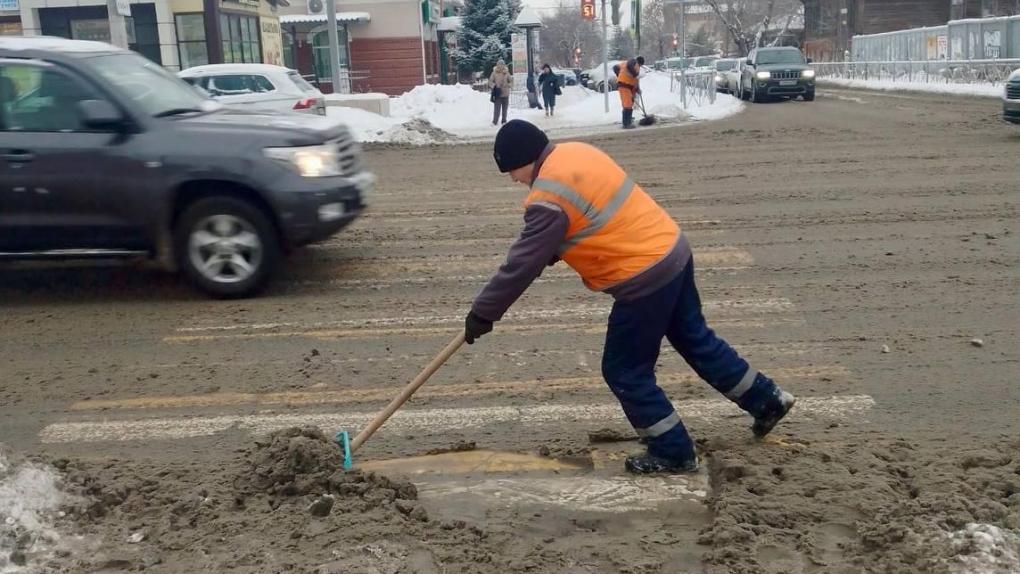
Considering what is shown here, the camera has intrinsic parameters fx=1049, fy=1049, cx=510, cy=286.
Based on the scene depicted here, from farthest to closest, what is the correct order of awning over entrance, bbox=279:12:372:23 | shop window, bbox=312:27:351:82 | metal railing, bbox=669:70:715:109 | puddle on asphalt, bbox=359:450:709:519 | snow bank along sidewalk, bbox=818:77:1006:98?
shop window, bbox=312:27:351:82 → awning over entrance, bbox=279:12:372:23 → metal railing, bbox=669:70:715:109 → snow bank along sidewalk, bbox=818:77:1006:98 → puddle on asphalt, bbox=359:450:709:519

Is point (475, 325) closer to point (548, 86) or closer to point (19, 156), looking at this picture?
point (19, 156)

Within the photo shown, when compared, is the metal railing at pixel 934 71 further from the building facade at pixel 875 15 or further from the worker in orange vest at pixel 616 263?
the worker in orange vest at pixel 616 263

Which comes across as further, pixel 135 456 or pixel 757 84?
pixel 757 84

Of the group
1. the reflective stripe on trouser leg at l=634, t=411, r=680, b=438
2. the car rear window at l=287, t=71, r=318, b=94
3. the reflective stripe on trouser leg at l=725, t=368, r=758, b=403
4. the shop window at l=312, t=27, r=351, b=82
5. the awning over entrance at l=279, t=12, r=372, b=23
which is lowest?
the reflective stripe on trouser leg at l=634, t=411, r=680, b=438

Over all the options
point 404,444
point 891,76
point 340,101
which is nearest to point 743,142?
point 340,101

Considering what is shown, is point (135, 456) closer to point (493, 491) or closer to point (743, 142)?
point (493, 491)

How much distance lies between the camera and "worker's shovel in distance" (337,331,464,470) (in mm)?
4539

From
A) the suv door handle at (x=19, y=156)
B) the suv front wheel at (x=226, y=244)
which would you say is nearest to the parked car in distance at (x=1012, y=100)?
the suv front wheel at (x=226, y=244)

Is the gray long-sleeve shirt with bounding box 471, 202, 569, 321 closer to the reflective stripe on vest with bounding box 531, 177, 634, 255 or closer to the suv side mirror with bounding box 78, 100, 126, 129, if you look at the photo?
the reflective stripe on vest with bounding box 531, 177, 634, 255

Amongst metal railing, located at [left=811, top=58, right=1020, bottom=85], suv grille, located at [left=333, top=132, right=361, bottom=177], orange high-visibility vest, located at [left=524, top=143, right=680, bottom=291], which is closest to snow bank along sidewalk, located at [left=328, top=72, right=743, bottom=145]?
metal railing, located at [left=811, top=58, right=1020, bottom=85]

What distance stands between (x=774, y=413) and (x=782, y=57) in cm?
3253

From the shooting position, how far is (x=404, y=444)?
5.07 meters

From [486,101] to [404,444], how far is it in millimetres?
31016

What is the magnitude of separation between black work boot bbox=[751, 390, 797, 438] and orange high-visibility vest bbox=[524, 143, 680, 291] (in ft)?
3.03
